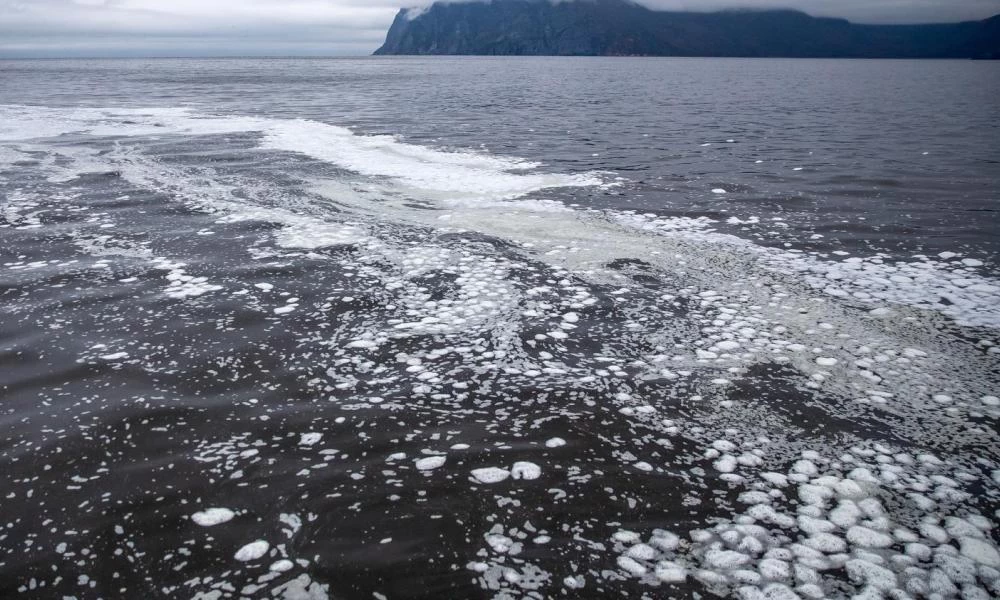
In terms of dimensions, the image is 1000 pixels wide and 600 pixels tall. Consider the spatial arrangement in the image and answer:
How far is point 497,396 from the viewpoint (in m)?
5.04

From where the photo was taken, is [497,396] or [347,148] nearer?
[497,396]

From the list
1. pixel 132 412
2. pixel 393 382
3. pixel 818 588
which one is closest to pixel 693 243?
pixel 393 382

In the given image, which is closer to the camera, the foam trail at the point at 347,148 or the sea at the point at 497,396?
the sea at the point at 497,396

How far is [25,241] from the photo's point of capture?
8.93 metres

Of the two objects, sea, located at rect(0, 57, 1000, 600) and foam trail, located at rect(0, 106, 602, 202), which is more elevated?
foam trail, located at rect(0, 106, 602, 202)

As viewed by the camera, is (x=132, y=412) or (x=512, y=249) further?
(x=512, y=249)

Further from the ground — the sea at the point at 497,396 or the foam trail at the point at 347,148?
the foam trail at the point at 347,148

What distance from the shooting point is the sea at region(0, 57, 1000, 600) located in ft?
11.0

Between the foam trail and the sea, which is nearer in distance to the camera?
the sea

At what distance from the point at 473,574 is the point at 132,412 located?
323 centimetres

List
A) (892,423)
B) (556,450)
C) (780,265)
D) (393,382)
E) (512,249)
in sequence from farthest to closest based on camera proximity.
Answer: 1. (512,249)
2. (780,265)
3. (393,382)
4. (892,423)
5. (556,450)

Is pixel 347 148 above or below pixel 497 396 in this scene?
above

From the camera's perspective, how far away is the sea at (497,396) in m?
3.36

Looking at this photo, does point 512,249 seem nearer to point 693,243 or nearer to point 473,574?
point 693,243
